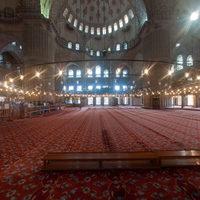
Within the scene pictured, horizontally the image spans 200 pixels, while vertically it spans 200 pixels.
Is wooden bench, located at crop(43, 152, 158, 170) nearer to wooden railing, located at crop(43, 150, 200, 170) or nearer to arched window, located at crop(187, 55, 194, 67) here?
wooden railing, located at crop(43, 150, 200, 170)

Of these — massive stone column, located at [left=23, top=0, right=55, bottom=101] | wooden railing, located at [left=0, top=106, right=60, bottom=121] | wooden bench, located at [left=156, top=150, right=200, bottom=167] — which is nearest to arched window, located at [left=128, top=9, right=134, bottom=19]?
massive stone column, located at [left=23, top=0, right=55, bottom=101]

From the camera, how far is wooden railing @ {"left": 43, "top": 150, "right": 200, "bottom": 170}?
3.74 meters

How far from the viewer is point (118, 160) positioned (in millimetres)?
3736

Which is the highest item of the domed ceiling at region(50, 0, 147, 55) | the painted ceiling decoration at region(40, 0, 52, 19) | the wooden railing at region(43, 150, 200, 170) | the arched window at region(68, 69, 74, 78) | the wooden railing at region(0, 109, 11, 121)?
the domed ceiling at region(50, 0, 147, 55)

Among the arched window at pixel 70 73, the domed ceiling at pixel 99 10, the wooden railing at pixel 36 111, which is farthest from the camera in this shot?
the arched window at pixel 70 73

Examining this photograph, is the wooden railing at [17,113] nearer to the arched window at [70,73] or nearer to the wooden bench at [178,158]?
the wooden bench at [178,158]

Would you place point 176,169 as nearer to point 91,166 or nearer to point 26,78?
point 91,166

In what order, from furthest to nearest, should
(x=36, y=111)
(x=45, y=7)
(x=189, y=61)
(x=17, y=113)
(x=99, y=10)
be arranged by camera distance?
(x=99, y=10) → (x=189, y=61) → (x=45, y=7) → (x=36, y=111) → (x=17, y=113)

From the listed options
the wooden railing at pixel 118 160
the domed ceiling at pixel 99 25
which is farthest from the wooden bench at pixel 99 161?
the domed ceiling at pixel 99 25

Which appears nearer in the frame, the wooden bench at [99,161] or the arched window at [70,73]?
Answer: the wooden bench at [99,161]

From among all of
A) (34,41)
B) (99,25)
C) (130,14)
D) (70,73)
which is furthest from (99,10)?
(34,41)

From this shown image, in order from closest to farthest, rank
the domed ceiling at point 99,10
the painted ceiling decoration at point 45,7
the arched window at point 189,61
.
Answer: the painted ceiling decoration at point 45,7 < the arched window at point 189,61 < the domed ceiling at point 99,10

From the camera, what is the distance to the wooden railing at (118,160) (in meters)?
3.74

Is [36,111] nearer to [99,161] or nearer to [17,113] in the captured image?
[17,113]
